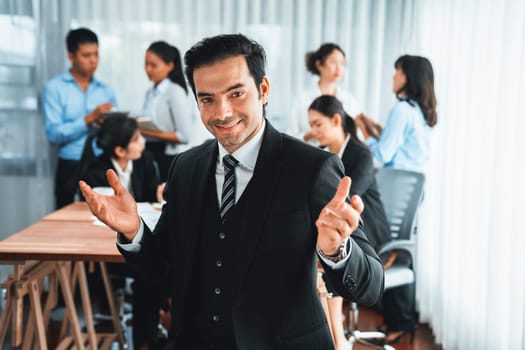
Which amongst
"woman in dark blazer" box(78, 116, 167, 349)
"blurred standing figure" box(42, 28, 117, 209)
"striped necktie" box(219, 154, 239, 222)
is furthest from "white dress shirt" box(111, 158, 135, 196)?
"striped necktie" box(219, 154, 239, 222)

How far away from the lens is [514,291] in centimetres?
231

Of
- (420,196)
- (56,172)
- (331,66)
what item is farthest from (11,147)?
(420,196)

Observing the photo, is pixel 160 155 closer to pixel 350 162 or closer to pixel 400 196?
pixel 350 162

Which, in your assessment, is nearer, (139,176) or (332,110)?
(332,110)

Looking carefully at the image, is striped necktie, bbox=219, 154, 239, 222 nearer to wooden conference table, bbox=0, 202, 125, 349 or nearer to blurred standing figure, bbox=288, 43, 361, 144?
wooden conference table, bbox=0, 202, 125, 349

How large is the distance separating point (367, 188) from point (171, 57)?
5.57 ft

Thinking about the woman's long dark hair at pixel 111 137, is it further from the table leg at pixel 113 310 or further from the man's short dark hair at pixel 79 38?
the man's short dark hair at pixel 79 38

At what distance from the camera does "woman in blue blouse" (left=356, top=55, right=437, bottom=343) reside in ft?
10.9

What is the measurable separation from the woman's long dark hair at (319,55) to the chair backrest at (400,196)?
3.30 ft

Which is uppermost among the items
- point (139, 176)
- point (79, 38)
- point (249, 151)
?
point (79, 38)

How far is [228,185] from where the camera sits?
57.9 inches

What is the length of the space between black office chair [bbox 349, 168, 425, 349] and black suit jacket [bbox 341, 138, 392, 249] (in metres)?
0.09

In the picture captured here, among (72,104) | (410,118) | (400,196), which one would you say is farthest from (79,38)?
(400,196)

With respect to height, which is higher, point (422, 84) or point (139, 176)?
point (422, 84)
